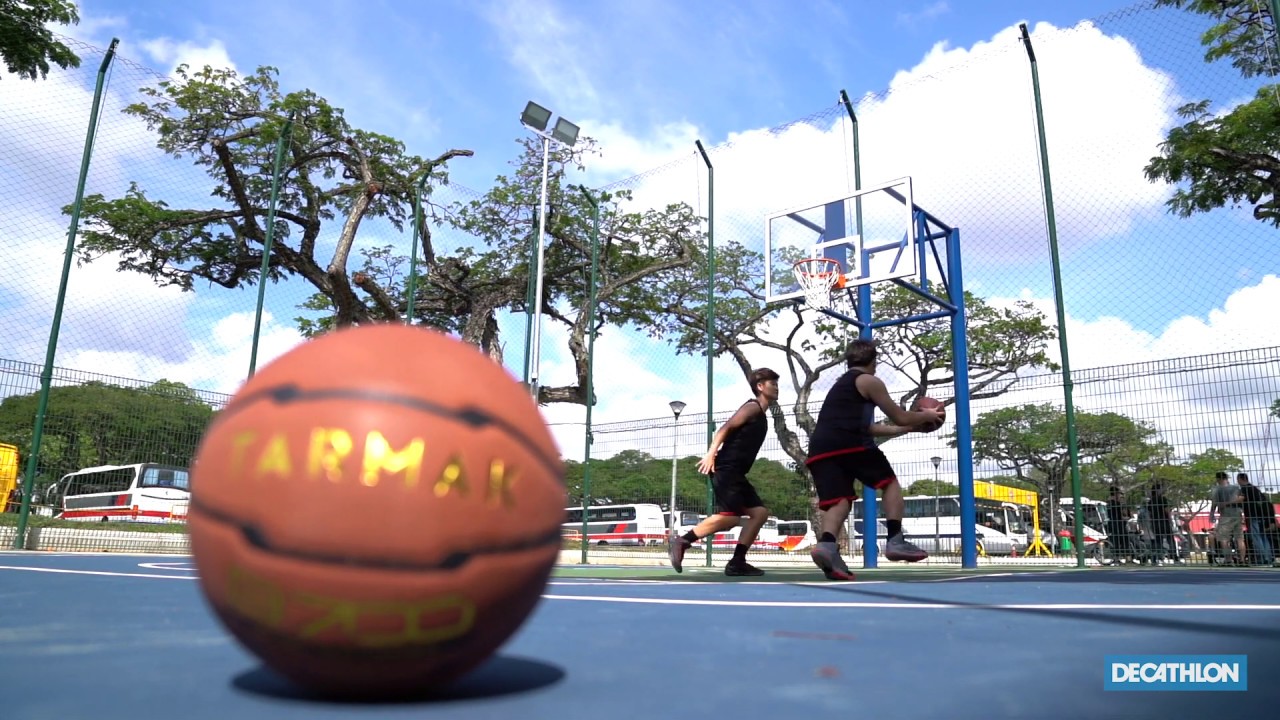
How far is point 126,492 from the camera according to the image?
50.8 feet

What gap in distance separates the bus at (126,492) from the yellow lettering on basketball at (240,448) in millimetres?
11459

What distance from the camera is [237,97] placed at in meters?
17.5

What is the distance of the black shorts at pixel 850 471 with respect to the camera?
5832 mm

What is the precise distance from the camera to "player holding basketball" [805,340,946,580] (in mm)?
5821

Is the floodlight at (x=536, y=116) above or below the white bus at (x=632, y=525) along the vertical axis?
above

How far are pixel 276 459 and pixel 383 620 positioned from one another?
37 centimetres

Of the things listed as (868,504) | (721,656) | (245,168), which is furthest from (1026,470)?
(721,656)

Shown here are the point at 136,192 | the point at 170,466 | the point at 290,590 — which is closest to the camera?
the point at 290,590

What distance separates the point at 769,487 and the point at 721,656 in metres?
17.1

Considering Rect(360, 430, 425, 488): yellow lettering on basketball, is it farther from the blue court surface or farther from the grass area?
the grass area

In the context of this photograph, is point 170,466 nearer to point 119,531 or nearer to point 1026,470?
point 119,531

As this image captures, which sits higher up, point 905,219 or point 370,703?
point 905,219

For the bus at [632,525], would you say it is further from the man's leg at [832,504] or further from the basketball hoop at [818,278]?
the man's leg at [832,504]

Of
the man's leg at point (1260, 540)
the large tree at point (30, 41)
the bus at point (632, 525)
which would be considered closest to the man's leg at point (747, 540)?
the man's leg at point (1260, 540)
